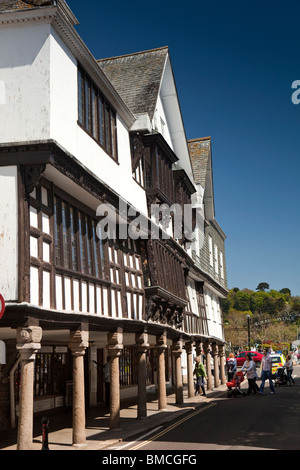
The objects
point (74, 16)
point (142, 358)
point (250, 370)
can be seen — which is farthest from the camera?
point (250, 370)

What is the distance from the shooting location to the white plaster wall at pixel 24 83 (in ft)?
37.0

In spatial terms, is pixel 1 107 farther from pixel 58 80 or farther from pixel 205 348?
pixel 205 348

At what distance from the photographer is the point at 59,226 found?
1211cm

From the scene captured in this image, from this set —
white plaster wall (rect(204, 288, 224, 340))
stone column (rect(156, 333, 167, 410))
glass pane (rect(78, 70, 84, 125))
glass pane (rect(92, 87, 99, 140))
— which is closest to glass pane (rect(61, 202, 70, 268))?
glass pane (rect(78, 70, 84, 125))

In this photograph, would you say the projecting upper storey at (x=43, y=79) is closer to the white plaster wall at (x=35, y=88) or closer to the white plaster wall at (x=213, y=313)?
the white plaster wall at (x=35, y=88)

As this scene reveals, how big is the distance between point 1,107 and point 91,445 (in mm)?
7264

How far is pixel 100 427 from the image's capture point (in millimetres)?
14508

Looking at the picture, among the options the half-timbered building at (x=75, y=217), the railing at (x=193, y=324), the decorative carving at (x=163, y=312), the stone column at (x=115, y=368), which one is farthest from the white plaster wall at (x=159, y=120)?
the stone column at (x=115, y=368)

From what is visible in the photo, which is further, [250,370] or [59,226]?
[250,370]

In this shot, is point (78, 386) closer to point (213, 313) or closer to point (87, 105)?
point (87, 105)

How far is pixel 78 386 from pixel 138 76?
522 inches

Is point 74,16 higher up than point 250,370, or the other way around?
point 74,16

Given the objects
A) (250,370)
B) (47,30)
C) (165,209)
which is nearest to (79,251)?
(47,30)

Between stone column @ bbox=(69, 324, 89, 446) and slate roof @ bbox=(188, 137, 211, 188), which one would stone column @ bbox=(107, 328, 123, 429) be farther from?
slate roof @ bbox=(188, 137, 211, 188)
